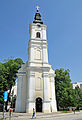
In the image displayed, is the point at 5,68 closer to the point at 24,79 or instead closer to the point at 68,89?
the point at 24,79

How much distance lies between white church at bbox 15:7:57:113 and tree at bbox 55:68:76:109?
480 centimetres

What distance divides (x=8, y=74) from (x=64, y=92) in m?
14.6

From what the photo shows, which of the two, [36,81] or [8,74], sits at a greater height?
[8,74]

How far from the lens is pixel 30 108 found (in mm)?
21359

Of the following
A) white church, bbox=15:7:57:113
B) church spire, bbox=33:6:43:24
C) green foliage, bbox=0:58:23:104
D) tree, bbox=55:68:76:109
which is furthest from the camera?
church spire, bbox=33:6:43:24

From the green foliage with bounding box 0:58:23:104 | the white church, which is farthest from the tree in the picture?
the green foliage with bounding box 0:58:23:104

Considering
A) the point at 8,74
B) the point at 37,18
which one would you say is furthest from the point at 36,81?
the point at 37,18

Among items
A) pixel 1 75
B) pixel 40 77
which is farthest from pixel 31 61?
pixel 1 75

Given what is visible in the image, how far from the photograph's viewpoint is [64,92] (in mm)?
29219

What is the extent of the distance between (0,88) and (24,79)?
5809 mm

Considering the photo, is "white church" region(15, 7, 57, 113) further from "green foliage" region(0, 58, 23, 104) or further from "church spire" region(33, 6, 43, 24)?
"green foliage" region(0, 58, 23, 104)

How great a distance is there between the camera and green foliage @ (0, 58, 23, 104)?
26803 mm

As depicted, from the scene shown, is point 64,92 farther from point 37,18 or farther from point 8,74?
point 37,18

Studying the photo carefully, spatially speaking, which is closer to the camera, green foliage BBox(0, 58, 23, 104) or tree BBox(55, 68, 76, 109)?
green foliage BBox(0, 58, 23, 104)
